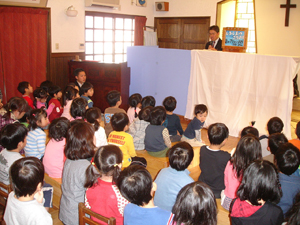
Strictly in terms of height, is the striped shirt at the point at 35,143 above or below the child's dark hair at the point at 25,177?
below

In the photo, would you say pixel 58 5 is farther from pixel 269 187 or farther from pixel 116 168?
pixel 269 187

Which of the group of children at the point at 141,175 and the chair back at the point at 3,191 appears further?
the chair back at the point at 3,191

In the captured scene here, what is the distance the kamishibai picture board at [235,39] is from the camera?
3954 mm

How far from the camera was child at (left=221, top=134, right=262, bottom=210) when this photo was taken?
1.93 m

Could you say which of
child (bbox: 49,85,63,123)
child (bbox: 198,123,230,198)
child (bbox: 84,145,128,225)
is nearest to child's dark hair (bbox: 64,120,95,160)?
child (bbox: 84,145,128,225)

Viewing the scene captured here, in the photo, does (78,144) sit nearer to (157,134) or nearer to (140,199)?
(140,199)

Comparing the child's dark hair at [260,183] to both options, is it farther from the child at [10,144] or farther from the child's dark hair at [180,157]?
the child at [10,144]

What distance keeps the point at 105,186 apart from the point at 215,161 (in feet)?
2.89

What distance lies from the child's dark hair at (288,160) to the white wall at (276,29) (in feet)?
15.4

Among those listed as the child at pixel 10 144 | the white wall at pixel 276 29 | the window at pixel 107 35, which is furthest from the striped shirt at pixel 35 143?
the white wall at pixel 276 29

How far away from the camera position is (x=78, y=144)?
1.88 metres

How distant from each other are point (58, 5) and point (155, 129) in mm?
3812

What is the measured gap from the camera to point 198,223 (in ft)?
4.00

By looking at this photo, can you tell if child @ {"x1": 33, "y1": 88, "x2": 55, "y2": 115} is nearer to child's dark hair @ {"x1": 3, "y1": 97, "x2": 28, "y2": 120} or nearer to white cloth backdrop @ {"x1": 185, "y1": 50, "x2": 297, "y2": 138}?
child's dark hair @ {"x1": 3, "y1": 97, "x2": 28, "y2": 120}
